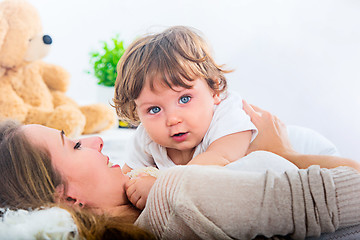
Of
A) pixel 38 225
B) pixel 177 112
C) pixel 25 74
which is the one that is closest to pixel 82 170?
pixel 38 225

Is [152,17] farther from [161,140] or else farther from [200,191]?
[200,191]

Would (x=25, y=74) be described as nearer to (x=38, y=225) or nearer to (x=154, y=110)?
(x=154, y=110)

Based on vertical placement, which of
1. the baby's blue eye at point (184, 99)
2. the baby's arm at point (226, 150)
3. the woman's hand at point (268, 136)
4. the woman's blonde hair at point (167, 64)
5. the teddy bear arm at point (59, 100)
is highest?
the woman's blonde hair at point (167, 64)

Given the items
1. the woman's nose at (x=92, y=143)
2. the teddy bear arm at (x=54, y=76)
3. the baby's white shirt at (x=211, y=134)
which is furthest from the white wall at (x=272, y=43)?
the woman's nose at (x=92, y=143)

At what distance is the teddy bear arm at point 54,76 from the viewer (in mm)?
3041

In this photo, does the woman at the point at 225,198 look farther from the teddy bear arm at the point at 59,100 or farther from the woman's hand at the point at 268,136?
the teddy bear arm at the point at 59,100

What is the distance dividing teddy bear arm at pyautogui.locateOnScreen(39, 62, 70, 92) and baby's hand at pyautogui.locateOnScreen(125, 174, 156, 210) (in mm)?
2339

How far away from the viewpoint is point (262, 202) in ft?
1.93

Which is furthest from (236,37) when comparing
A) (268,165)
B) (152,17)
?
(268,165)

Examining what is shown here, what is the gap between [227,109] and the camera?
1262 millimetres

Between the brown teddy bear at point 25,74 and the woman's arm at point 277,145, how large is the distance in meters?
1.47

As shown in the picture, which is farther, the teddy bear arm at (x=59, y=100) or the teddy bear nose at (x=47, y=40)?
the teddy bear arm at (x=59, y=100)

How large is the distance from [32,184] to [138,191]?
254 millimetres

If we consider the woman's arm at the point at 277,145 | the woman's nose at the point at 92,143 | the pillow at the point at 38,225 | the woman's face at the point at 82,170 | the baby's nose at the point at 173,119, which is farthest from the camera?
the woman's arm at the point at 277,145
